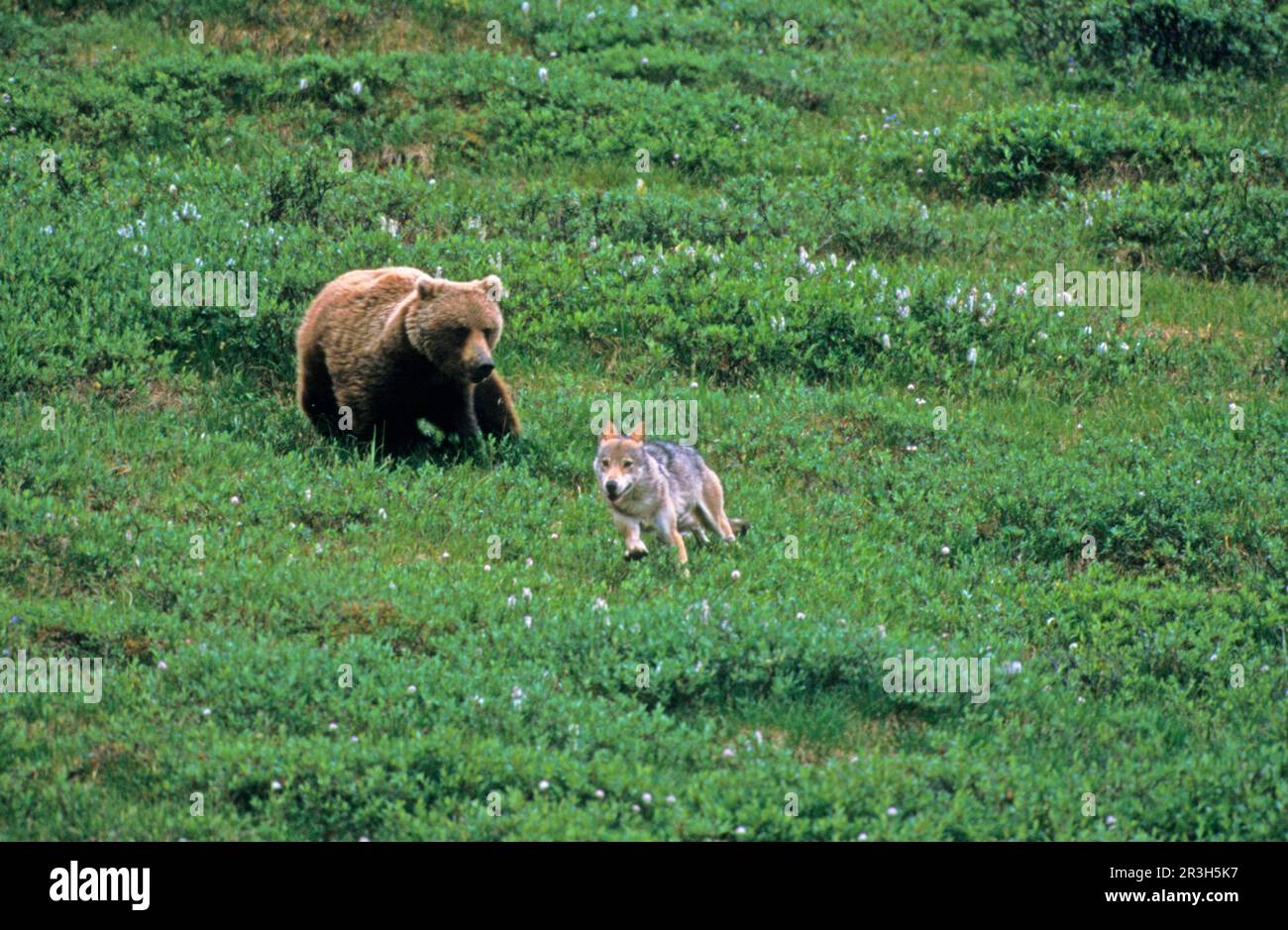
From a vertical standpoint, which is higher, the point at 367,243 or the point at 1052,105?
the point at 1052,105

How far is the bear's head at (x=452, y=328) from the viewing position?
10.9 m

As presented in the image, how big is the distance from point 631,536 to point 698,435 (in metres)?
2.29

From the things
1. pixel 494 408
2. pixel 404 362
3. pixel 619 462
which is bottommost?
pixel 494 408

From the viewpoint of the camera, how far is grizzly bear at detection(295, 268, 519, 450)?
→ 10992mm

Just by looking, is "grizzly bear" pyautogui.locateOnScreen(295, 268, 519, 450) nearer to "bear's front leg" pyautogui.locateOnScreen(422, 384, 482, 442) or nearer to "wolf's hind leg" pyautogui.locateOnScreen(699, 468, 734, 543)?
"bear's front leg" pyautogui.locateOnScreen(422, 384, 482, 442)

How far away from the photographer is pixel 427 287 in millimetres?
11070

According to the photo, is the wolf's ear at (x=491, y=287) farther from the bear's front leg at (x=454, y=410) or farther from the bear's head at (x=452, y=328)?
the bear's front leg at (x=454, y=410)

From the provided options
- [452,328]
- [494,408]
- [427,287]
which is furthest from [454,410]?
[427,287]

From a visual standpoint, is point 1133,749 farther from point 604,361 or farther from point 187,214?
point 187,214

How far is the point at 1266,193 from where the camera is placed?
15.9 m

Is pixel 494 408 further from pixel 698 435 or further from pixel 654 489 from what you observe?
pixel 654 489

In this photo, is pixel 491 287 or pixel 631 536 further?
pixel 491 287

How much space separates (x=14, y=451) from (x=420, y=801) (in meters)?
5.01

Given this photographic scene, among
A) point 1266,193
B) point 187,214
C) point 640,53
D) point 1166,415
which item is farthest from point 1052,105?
point 187,214
